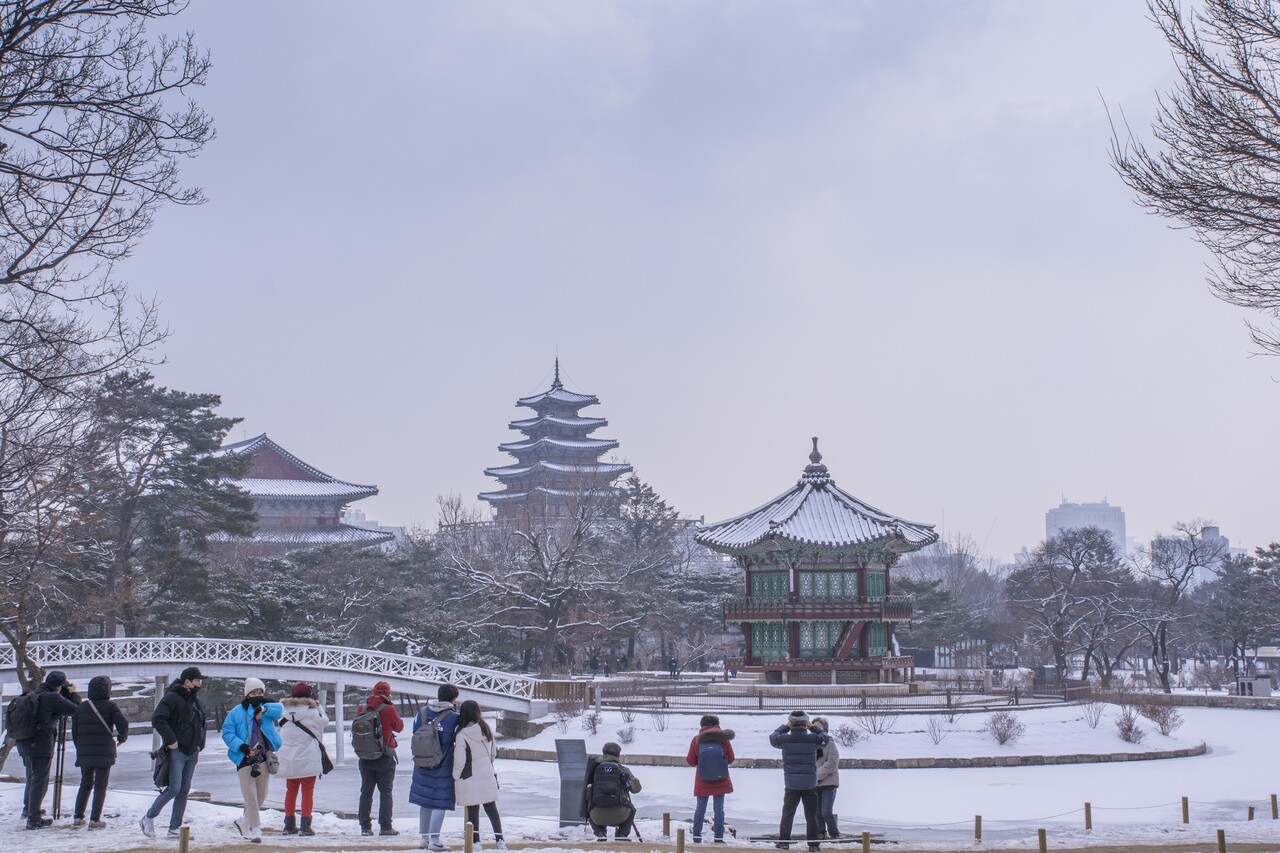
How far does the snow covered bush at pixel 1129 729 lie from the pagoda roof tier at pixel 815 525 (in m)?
8.71

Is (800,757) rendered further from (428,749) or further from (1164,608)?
(1164,608)

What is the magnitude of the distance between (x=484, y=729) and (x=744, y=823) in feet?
31.6

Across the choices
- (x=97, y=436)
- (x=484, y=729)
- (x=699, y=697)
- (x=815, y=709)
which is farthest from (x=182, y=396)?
(x=484, y=729)

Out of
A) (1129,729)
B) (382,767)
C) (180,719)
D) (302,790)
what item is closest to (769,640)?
(1129,729)

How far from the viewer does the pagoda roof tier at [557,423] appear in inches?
3578

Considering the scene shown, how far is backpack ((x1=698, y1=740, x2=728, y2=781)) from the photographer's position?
575 inches

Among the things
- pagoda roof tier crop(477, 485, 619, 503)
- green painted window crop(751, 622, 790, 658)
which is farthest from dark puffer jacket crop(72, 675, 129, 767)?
pagoda roof tier crop(477, 485, 619, 503)

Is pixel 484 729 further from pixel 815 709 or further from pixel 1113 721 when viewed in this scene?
pixel 1113 721

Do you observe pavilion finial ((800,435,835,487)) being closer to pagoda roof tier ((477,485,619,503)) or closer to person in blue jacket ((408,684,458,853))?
person in blue jacket ((408,684,458,853))

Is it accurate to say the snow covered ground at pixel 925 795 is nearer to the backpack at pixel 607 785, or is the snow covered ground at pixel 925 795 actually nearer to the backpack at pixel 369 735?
the backpack at pixel 607 785

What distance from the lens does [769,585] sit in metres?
40.5

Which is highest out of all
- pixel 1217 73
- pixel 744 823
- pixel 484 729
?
pixel 1217 73

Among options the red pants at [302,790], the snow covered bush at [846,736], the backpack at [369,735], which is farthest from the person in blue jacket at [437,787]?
the snow covered bush at [846,736]

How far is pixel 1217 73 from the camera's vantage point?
1380 cm
